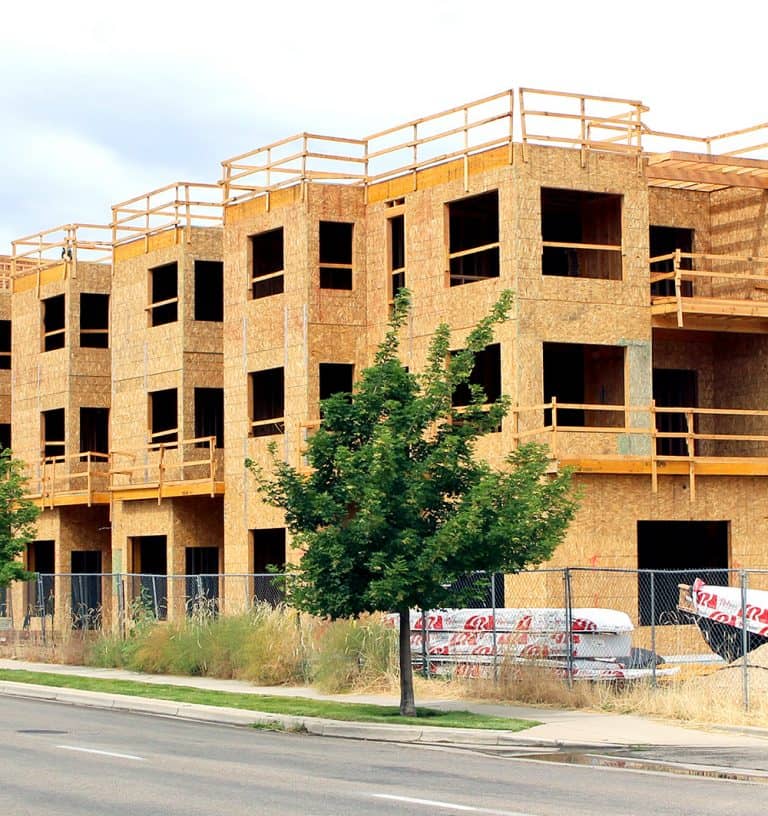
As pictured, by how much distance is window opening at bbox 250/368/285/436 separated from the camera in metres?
38.8

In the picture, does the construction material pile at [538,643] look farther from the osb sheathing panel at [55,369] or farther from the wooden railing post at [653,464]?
the osb sheathing panel at [55,369]

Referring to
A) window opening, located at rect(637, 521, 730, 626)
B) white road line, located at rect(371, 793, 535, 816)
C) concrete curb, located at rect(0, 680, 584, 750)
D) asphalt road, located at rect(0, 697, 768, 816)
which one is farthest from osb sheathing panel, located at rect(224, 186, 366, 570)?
white road line, located at rect(371, 793, 535, 816)

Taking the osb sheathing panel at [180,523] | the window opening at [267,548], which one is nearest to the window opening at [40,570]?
the osb sheathing panel at [180,523]

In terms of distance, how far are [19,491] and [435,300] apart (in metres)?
11.7

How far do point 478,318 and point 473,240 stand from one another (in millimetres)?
4042

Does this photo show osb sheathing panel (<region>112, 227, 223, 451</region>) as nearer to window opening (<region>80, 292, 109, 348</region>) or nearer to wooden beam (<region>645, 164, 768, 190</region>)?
window opening (<region>80, 292, 109, 348</region>)

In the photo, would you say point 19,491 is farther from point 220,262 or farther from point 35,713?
point 35,713

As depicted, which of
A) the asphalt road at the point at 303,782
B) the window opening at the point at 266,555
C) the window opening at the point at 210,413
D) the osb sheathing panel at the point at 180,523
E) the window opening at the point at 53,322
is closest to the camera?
the asphalt road at the point at 303,782

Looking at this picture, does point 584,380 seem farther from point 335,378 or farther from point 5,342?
point 5,342

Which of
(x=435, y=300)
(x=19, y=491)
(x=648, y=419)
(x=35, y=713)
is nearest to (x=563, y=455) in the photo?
(x=648, y=419)

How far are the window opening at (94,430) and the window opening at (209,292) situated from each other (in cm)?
685

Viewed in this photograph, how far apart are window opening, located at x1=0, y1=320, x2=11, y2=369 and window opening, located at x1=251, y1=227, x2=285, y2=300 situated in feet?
56.9

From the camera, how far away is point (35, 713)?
80.5ft

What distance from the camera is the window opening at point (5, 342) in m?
54.8
